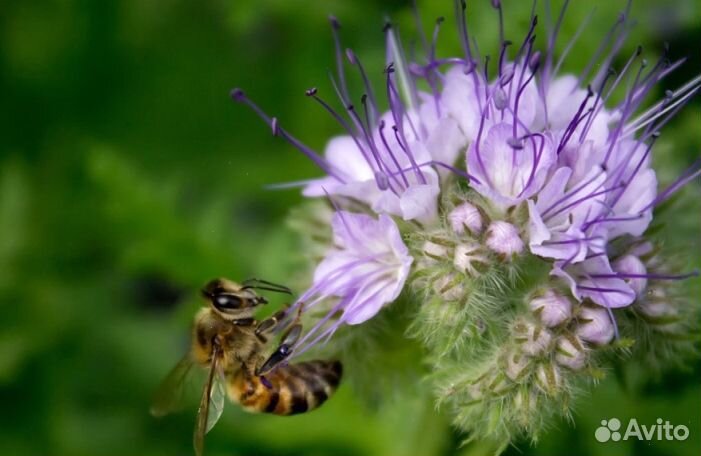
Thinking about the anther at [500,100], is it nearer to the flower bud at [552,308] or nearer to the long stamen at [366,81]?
the long stamen at [366,81]

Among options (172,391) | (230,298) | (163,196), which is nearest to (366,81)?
(230,298)

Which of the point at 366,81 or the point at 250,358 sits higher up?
the point at 366,81

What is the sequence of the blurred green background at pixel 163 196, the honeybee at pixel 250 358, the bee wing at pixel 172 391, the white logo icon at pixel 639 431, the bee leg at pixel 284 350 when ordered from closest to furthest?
1. the bee leg at pixel 284 350
2. the honeybee at pixel 250 358
3. the bee wing at pixel 172 391
4. the white logo icon at pixel 639 431
5. the blurred green background at pixel 163 196

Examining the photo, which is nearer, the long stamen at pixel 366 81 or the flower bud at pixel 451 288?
the flower bud at pixel 451 288

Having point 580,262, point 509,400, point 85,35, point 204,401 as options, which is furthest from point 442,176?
point 85,35

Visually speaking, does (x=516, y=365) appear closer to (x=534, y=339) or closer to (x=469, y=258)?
(x=534, y=339)

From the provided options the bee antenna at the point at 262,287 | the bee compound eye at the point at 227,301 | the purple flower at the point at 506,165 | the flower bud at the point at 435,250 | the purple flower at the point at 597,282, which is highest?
the purple flower at the point at 506,165

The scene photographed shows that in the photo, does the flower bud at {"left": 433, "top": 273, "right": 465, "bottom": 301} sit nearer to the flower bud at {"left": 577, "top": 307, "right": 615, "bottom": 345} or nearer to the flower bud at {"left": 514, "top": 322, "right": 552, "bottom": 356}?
the flower bud at {"left": 514, "top": 322, "right": 552, "bottom": 356}

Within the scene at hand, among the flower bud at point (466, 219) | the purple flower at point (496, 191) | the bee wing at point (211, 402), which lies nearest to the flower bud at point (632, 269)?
the purple flower at point (496, 191)
